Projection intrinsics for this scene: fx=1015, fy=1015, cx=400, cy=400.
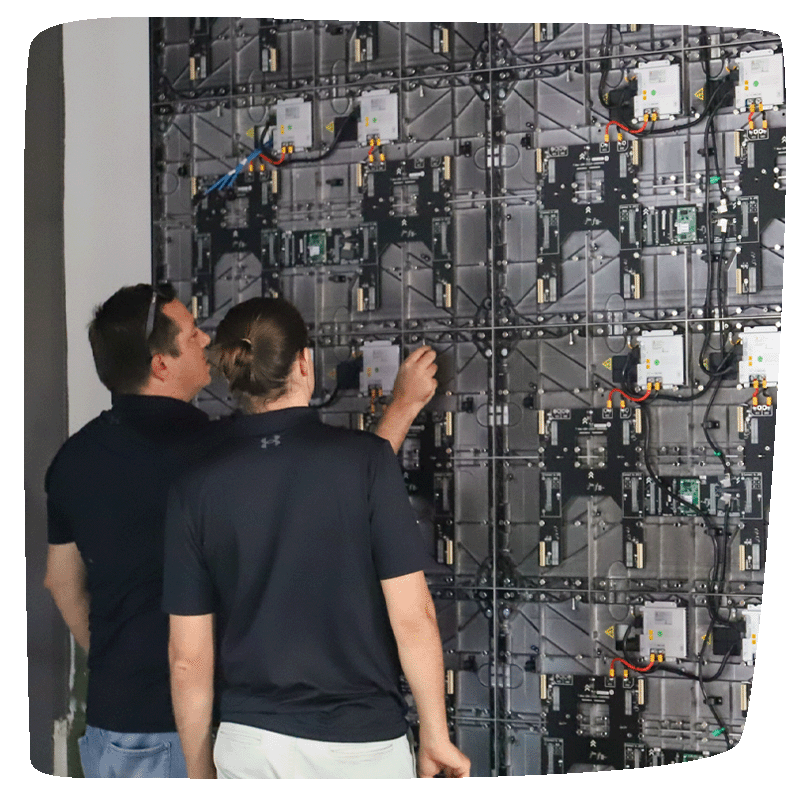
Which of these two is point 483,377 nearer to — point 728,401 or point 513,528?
point 513,528

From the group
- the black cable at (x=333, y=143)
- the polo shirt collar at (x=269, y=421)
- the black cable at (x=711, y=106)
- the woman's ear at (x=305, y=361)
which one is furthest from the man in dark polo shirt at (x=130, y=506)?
Answer: the black cable at (x=711, y=106)

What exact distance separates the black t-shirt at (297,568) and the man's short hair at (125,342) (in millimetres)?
323

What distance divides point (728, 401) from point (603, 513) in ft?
1.53

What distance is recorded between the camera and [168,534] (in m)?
2.67

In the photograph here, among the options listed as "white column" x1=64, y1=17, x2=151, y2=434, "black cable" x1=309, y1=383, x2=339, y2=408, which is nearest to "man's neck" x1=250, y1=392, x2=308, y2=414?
"black cable" x1=309, y1=383, x2=339, y2=408

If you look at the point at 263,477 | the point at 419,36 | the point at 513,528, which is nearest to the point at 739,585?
the point at 513,528

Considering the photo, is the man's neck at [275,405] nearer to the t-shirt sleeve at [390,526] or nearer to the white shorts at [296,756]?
the t-shirt sleeve at [390,526]

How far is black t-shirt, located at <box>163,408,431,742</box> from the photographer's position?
2605mm

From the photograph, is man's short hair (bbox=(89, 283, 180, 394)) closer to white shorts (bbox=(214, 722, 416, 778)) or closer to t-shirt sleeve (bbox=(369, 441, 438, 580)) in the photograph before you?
t-shirt sleeve (bbox=(369, 441, 438, 580))

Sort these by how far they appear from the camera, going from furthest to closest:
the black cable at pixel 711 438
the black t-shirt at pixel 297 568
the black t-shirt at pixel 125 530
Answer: the black cable at pixel 711 438, the black t-shirt at pixel 125 530, the black t-shirt at pixel 297 568

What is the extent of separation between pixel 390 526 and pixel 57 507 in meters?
0.94

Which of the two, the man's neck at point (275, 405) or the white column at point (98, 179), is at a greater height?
the white column at point (98, 179)

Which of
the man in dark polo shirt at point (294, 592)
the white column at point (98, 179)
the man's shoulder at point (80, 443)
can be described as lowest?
the man in dark polo shirt at point (294, 592)

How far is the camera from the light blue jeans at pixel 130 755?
8.98ft
